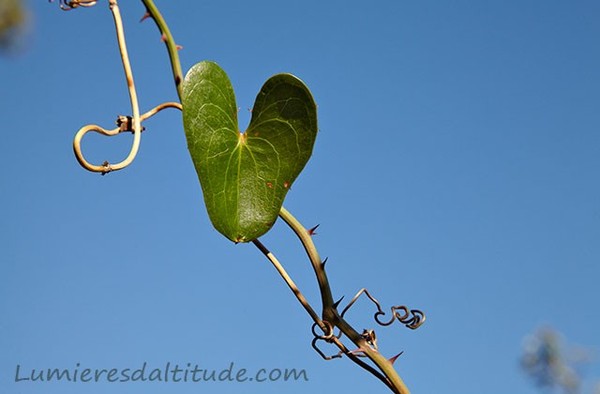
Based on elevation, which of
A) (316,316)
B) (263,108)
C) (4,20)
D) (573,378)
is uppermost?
(4,20)

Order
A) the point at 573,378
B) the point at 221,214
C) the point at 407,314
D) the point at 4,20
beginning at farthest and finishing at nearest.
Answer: the point at 573,378 → the point at 4,20 → the point at 407,314 → the point at 221,214

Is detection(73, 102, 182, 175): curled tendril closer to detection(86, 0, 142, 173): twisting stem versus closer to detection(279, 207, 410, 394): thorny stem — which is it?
detection(86, 0, 142, 173): twisting stem

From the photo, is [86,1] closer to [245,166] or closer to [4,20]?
[245,166]

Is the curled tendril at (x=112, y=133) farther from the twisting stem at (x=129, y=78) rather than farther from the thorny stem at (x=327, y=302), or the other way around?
the thorny stem at (x=327, y=302)

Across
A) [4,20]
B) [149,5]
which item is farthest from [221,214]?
[4,20]

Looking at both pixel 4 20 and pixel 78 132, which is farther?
pixel 4 20

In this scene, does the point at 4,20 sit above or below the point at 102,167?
above
